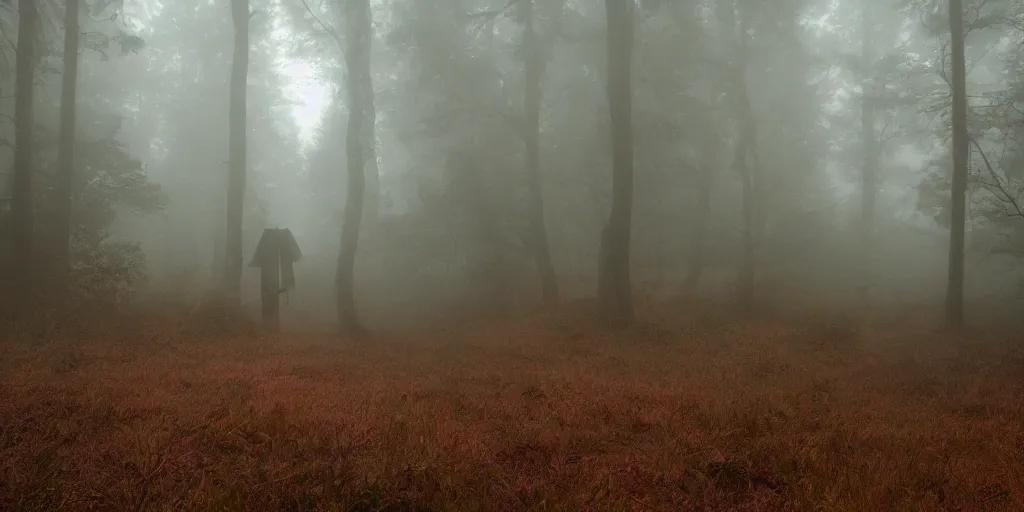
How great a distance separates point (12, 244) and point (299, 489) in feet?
53.1

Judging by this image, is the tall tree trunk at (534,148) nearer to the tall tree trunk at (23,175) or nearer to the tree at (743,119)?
the tree at (743,119)

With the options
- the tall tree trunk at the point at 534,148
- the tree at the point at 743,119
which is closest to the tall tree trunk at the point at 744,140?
the tree at the point at 743,119

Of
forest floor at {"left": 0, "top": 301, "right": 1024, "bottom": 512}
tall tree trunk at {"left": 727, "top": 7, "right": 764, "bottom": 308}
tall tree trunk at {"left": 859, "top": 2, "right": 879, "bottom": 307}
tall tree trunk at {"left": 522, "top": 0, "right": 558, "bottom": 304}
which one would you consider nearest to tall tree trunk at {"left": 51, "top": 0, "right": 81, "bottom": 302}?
forest floor at {"left": 0, "top": 301, "right": 1024, "bottom": 512}

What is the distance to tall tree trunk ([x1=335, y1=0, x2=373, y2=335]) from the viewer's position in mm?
15414

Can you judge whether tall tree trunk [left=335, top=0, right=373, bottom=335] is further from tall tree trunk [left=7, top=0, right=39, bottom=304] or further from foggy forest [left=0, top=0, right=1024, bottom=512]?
tall tree trunk [left=7, top=0, right=39, bottom=304]

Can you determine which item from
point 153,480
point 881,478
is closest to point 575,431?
point 881,478

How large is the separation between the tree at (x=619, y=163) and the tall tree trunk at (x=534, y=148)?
384 centimetres

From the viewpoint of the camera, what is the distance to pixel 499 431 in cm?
627

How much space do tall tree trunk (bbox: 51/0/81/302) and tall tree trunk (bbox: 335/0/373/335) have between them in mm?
7081

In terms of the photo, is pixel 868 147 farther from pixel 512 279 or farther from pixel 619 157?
pixel 512 279

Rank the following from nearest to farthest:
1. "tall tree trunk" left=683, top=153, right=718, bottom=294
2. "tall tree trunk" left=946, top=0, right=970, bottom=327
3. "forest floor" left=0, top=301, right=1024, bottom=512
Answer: "forest floor" left=0, top=301, right=1024, bottom=512
"tall tree trunk" left=946, top=0, right=970, bottom=327
"tall tree trunk" left=683, top=153, right=718, bottom=294

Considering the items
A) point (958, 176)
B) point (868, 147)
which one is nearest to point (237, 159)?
point (958, 176)

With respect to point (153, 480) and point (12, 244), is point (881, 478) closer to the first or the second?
point (153, 480)

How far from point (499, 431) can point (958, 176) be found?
51.4 ft
